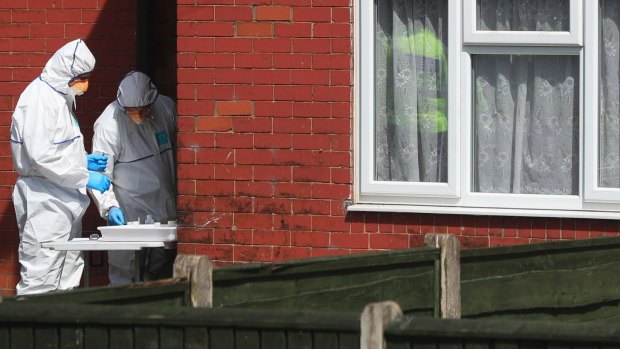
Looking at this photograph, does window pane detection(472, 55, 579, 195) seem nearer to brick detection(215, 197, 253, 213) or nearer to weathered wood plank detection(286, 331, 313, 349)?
brick detection(215, 197, 253, 213)

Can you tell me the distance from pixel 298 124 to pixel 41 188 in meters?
2.04

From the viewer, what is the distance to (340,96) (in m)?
8.16

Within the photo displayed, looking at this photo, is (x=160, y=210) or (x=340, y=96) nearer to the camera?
(x=340, y=96)

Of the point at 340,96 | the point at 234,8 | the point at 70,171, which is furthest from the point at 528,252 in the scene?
the point at 70,171

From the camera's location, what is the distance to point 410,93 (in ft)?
27.0

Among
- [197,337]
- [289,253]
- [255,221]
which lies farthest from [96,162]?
[197,337]

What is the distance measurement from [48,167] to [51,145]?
0.15m

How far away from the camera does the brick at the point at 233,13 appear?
827 cm

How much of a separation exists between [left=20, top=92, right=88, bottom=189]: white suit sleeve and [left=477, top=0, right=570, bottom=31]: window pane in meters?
2.91

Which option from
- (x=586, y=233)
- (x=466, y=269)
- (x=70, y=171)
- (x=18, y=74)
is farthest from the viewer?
(x=18, y=74)

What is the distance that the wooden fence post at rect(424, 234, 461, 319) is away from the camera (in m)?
6.43

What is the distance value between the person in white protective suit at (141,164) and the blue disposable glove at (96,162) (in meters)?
0.10

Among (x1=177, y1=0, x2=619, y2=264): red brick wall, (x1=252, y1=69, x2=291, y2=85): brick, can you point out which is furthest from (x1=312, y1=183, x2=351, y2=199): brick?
(x1=252, y1=69, x2=291, y2=85): brick

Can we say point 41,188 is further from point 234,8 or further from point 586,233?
point 586,233
